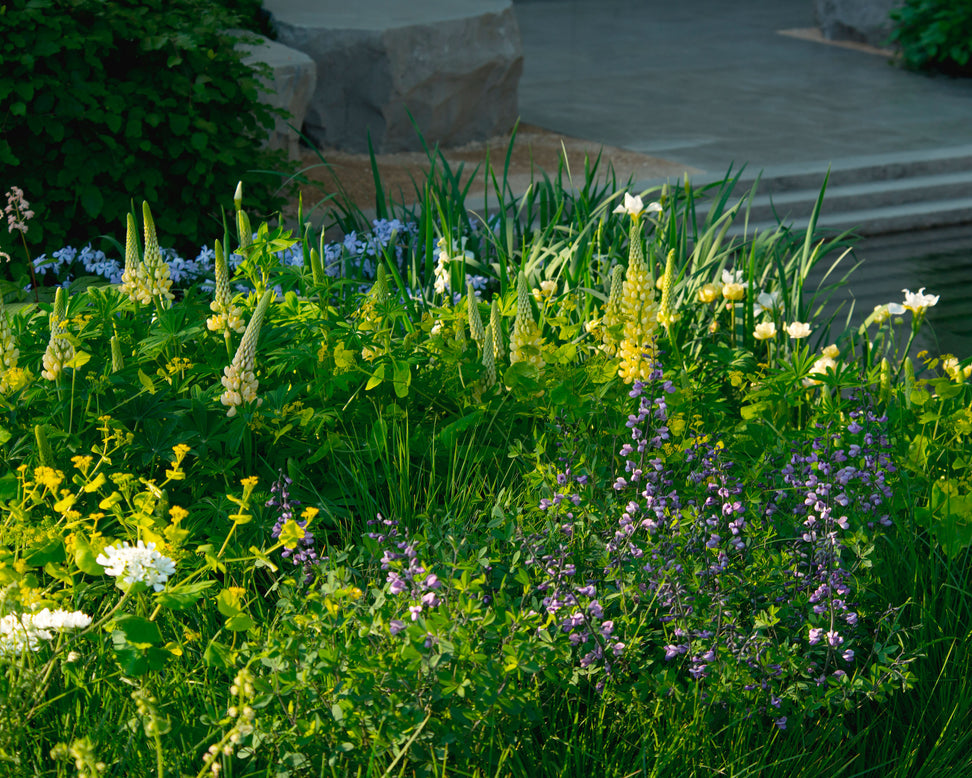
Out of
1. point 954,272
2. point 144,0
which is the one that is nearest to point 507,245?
point 144,0

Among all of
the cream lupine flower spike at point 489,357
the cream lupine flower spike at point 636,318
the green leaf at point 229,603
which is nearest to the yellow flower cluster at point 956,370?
the cream lupine flower spike at point 636,318

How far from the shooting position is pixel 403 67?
27.4 ft

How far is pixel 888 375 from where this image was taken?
3.43 meters

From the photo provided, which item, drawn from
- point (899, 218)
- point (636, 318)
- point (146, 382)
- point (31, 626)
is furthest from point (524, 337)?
point (899, 218)

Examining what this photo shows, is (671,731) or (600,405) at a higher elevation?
(600,405)

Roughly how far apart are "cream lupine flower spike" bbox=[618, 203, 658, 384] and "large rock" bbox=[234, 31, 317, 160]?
13.6 ft

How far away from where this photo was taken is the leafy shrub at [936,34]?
37.6ft

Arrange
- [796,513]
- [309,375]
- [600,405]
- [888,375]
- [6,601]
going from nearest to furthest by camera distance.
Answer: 1. [6,601]
2. [796,513]
3. [600,405]
4. [309,375]
5. [888,375]

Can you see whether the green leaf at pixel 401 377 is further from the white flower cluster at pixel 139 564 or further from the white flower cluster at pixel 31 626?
the white flower cluster at pixel 31 626

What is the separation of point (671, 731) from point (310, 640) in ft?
2.59

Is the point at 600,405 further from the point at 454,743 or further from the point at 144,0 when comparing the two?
the point at 144,0

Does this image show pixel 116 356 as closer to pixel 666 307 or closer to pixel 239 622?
pixel 239 622

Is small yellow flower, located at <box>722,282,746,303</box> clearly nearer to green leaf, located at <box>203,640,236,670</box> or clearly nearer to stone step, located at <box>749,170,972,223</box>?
green leaf, located at <box>203,640,236,670</box>

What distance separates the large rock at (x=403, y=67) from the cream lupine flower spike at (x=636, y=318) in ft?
18.1
